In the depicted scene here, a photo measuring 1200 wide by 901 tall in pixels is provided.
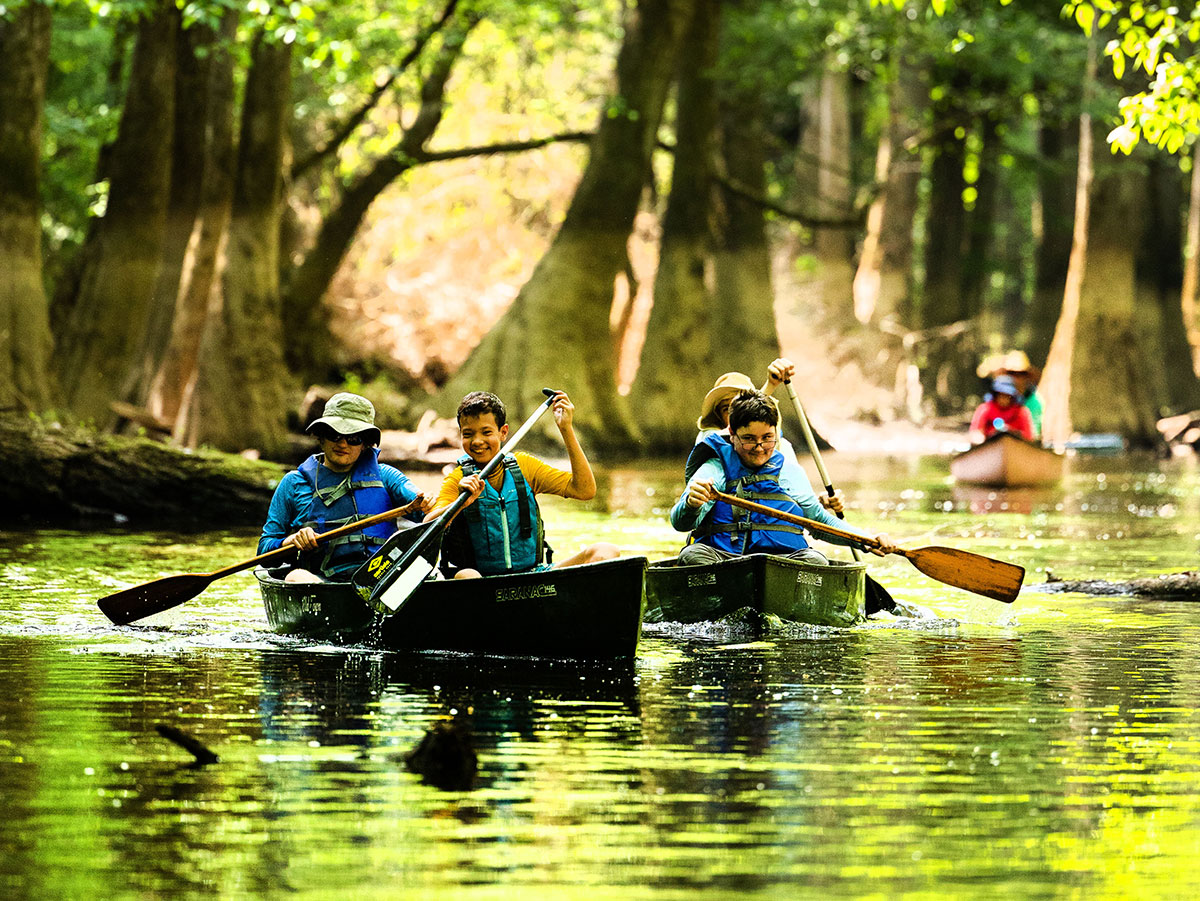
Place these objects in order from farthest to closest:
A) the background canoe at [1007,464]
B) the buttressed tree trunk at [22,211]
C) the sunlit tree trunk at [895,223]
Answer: the sunlit tree trunk at [895,223], the background canoe at [1007,464], the buttressed tree trunk at [22,211]

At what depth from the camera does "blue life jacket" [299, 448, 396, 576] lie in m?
9.34

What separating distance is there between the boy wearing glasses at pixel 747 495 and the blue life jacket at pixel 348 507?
1484mm

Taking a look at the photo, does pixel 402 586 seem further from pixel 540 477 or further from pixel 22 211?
pixel 22 211

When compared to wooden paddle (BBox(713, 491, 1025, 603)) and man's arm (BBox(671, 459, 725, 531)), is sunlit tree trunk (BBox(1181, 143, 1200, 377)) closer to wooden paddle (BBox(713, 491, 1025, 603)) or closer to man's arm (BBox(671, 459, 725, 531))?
wooden paddle (BBox(713, 491, 1025, 603))

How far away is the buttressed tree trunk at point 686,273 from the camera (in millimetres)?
28156

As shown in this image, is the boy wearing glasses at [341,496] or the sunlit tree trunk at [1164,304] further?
the sunlit tree trunk at [1164,304]

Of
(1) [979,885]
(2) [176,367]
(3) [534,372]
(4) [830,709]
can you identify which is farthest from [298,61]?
(1) [979,885]

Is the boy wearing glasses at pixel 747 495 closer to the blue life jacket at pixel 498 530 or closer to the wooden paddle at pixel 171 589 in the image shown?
the blue life jacket at pixel 498 530

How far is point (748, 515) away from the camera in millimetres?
9781

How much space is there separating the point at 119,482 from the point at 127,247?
4373 millimetres

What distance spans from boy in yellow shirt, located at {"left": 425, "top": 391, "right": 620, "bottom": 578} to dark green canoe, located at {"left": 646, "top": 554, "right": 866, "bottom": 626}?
2.30 feet

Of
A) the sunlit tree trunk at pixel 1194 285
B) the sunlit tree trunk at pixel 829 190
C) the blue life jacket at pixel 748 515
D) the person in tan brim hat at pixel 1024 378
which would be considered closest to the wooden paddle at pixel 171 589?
the blue life jacket at pixel 748 515

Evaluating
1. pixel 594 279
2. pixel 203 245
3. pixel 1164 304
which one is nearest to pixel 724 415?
pixel 203 245

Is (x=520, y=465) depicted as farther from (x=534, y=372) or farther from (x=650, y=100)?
(x=650, y=100)
